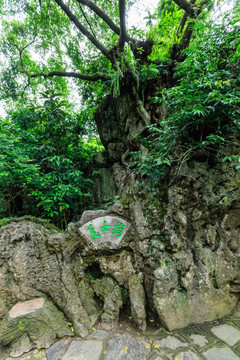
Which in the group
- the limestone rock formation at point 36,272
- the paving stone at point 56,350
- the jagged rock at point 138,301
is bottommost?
the paving stone at point 56,350

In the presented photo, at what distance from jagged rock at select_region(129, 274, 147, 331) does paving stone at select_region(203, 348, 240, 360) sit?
923 mm

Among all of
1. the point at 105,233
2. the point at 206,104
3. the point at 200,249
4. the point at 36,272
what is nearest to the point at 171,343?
the point at 200,249

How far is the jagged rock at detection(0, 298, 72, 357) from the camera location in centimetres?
232

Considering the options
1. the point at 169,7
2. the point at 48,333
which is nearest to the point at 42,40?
the point at 169,7

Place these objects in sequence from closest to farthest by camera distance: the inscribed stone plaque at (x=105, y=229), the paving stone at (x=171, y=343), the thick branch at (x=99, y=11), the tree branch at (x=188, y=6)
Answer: the paving stone at (x=171, y=343), the inscribed stone plaque at (x=105, y=229), the tree branch at (x=188, y=6), the thick branch at (x=99, y=11)

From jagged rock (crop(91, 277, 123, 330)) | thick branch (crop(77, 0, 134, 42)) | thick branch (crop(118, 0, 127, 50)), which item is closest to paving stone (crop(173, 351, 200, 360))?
jagged rock (crop(91, 277, 123, 330))

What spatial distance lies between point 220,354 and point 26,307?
9.55ft

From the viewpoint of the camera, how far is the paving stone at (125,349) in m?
2.18

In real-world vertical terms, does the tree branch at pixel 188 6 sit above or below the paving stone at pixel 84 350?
above

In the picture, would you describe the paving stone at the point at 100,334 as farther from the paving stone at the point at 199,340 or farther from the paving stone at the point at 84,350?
the paving stone at the point at 199,340

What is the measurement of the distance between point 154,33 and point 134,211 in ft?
19.9

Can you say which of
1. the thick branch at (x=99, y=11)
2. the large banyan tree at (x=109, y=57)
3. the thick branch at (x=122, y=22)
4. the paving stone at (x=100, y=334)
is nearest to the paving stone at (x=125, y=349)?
the paving stone at (x=100, y=334)

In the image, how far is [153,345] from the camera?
235 cm

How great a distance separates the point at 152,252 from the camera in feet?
9.36
